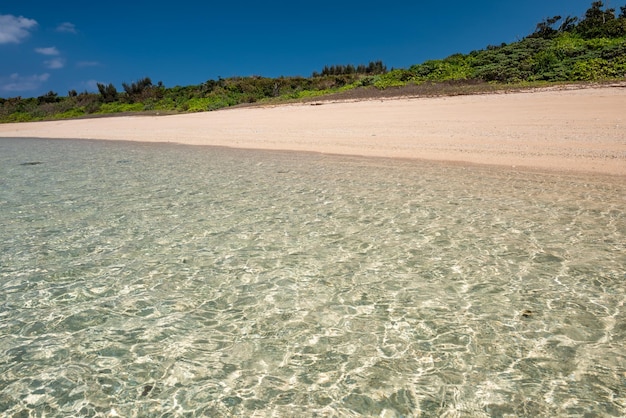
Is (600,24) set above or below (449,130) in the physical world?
above

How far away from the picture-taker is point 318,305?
3.88 metres

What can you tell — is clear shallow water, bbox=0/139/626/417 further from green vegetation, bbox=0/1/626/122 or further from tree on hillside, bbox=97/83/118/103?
tree on hillside, bbox=97/83/118/103

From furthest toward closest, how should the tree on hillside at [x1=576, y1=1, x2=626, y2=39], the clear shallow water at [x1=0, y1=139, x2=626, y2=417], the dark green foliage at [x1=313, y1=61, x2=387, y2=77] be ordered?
the dark green foliage at [x1=313, y1=61, x2=387, y2=77] → the tree on hillside at [x1=576, y1=1, x2=626, y2=39] → the clear shallow water at [x1=0, y1=139, x2=626, y2=417]

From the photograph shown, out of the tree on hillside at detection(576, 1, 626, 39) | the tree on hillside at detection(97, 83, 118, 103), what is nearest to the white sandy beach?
the tree on hillside at detection(576, 1, 626, 39)

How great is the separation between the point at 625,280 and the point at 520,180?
4907 mm

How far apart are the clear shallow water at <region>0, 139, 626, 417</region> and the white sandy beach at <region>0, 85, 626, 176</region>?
347cm

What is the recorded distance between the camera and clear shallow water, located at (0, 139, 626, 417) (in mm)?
2727

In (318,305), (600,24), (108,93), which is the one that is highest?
(600,24)

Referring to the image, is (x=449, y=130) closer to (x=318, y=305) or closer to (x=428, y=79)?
(x=318, y=305)

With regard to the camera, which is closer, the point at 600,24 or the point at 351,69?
the point at 600,24

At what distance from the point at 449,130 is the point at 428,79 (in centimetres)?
1476

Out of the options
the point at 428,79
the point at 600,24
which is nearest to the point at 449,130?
the point at 428,79

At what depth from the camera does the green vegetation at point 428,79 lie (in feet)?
74.5

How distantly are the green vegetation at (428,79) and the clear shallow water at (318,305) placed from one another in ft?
60.1
